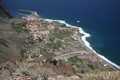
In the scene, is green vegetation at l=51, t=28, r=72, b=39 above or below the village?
above

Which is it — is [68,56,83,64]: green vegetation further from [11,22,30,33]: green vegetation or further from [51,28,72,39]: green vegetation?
[11,22,30,33]: green vegetation

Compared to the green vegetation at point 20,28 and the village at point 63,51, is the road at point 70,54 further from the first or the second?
the green vegetation at point 20,28

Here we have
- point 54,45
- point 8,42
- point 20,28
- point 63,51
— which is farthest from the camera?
point 20,28

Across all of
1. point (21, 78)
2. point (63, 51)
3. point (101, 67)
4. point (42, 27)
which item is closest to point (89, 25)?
point (42, 27)

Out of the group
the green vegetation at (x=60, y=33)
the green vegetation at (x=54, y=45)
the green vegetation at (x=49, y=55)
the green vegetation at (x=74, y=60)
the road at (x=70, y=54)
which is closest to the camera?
the green vegetation at (x=74, y=60)

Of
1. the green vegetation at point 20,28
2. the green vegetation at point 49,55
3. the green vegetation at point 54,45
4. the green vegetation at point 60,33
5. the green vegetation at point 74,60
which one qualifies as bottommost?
the green vegetation at point 74,60

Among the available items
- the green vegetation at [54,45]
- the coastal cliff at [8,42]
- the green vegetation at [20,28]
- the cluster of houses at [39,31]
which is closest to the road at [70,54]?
the green vegetation at [54,45]

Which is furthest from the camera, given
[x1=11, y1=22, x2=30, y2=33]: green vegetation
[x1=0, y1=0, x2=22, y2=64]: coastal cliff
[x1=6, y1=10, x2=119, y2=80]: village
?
[x1=11, y1=22, x2=30, y2=33]: green vegetation

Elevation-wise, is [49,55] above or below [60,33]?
below

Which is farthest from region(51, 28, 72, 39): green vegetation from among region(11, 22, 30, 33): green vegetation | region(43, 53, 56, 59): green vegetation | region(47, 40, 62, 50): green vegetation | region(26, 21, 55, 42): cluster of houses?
region(43, 53, 56, 59): green vegetation

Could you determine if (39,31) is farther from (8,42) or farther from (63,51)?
(8,42)

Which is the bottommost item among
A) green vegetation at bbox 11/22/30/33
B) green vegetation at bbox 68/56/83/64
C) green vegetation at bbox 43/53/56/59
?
green vegetation at bbox 68/56/83/64

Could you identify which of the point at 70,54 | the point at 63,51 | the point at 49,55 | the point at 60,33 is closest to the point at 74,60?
the point at 70,54

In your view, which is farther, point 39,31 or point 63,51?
point 39,31
